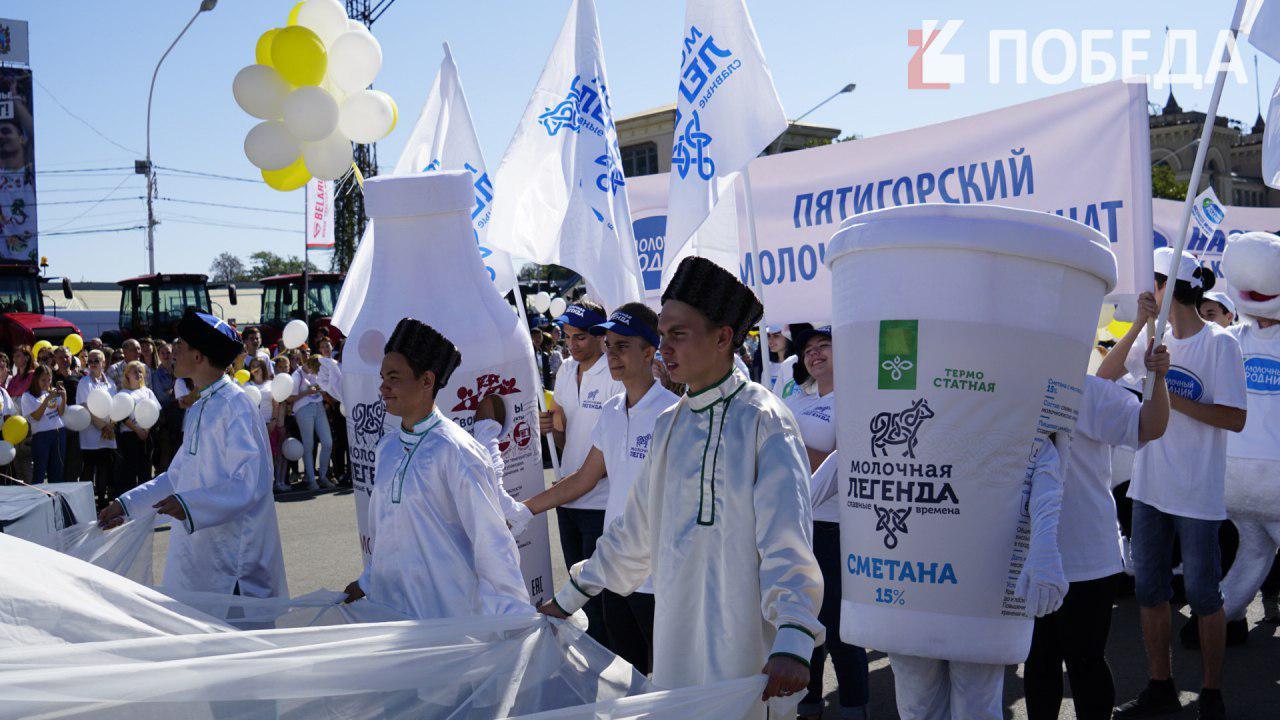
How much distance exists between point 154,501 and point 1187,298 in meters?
4.82

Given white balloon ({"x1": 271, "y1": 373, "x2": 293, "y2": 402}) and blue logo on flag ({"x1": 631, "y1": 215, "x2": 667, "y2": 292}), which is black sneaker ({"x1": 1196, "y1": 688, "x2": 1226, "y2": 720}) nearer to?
blue logo on flag ({"x1": 631, "y1": 215, "x2": 667, "y2": 292})

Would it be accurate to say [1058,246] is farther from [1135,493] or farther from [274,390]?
[274,390]

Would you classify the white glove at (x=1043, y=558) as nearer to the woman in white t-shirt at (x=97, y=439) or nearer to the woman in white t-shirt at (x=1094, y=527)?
the woman in white t-shirt at (x=1094, y=527)

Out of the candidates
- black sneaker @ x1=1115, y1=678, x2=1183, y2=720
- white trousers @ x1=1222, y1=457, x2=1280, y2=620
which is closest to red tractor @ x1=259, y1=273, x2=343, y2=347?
white trousers @ x1=1222, y1=457, x2=1280, y2=620

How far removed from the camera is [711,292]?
3109mm

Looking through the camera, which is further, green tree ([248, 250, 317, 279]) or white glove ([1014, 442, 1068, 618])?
green tree ([248, 250, 317, 279])

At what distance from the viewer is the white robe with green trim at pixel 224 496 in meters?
4.72

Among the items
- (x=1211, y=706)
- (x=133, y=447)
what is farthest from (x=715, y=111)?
(x=133, y=447)

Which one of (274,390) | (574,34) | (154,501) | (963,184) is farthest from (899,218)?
(274,390)

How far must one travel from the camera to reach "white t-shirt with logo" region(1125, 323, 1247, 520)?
491 centimetres

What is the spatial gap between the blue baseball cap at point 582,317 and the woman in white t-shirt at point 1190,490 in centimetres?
277

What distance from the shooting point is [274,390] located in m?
12.7

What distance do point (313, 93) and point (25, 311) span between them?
849 inches

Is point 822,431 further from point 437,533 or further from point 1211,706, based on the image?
point 1211,706
